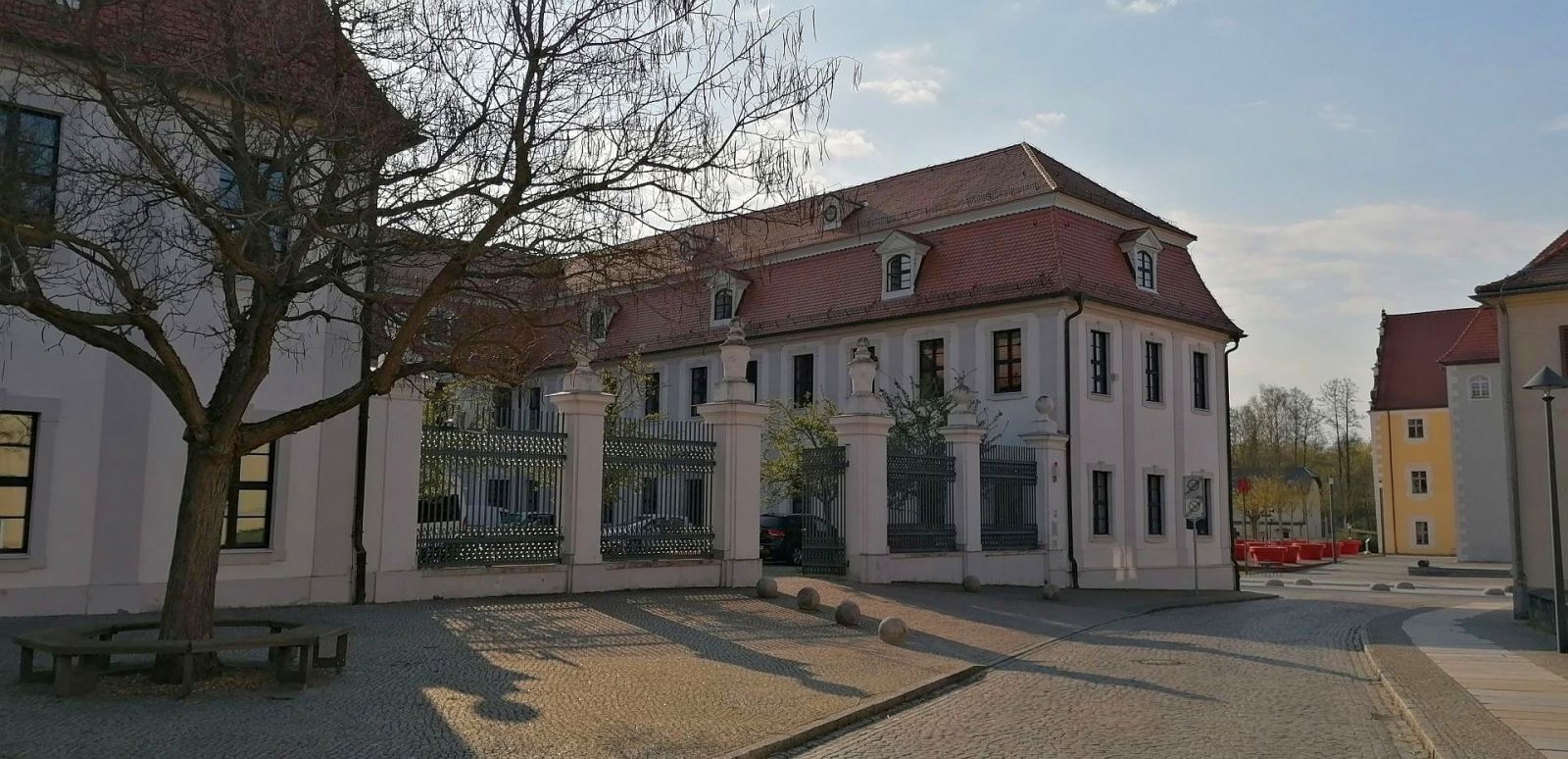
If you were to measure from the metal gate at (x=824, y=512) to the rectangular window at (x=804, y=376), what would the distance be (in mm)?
10623

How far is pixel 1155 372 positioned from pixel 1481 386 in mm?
30122

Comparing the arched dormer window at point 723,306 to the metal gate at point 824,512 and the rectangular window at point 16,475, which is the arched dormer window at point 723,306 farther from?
the rectangular window at point 16,475

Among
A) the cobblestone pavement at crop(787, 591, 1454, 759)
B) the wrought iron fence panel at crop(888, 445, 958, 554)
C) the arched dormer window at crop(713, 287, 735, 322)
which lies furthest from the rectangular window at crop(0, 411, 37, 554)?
the arched dormer window at crop(713, 287, 735, 322)

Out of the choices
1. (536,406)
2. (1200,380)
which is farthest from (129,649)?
(536,406)

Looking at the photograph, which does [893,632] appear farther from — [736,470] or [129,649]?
[129,649]

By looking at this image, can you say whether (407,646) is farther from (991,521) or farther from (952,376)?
(952,376)

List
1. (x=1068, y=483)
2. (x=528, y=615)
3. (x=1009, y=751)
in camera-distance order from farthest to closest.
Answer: (x=1068, y=483) → (x=528, y=615) → (x=1009, y=751)

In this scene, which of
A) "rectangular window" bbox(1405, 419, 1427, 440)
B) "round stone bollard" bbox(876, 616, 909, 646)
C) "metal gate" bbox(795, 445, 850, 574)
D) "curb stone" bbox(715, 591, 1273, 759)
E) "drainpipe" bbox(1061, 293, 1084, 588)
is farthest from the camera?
"rectangular window" bbox(1405, 419, 1427, 440)

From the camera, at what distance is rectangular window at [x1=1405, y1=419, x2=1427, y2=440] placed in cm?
6184

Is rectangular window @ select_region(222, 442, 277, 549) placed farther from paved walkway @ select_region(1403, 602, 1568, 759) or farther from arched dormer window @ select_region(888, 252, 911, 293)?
arched dormer window @ select_region(888, 252, 911, 293)

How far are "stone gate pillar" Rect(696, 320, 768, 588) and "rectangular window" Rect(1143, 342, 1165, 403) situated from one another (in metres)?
14.1

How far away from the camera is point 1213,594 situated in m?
27.7

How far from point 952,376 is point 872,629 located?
14.8 metres

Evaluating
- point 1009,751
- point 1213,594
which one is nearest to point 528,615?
point 1009,751
